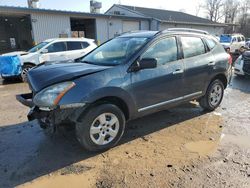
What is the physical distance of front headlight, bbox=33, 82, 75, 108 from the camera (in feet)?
11.1

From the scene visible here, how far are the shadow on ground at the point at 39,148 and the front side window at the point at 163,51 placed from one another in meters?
1.37

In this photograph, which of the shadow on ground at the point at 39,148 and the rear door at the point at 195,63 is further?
the rear door at the point at 195,63

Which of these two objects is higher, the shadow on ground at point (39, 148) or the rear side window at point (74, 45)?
the rear side window at point (74, 45)

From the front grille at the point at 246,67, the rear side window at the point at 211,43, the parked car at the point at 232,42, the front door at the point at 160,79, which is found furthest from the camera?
the parked car at the point at 232,42

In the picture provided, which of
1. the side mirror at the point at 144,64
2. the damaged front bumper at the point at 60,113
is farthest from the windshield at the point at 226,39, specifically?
the damaged front bumper at the point at 60,113

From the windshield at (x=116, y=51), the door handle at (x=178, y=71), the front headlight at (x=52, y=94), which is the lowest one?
the front headlight at (x=52, y=94)

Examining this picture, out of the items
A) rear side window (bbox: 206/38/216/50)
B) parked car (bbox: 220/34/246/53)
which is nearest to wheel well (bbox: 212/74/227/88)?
rear side window (bbox: 206/38/216/50)

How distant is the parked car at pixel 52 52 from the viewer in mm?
10211

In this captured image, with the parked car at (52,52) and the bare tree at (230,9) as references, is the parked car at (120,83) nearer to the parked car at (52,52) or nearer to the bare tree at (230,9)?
the parked car at (52,52)

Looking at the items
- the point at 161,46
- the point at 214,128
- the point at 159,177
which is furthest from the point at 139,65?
the point at 214,128

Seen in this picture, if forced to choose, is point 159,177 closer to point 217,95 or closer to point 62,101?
point 62,101

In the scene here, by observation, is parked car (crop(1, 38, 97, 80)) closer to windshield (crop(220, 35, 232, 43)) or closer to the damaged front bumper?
the damaged front bumper

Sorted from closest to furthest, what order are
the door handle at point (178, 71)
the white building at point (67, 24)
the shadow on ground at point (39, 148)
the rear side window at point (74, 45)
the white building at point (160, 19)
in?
the shadow on ground at point (39, 148) < the door handle at point (178, 71) < the rear side window at point (74, 45) < the white building at point (67, 24) < the white building at point (160, 19)

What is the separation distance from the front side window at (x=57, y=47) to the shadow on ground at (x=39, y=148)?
6.05m
